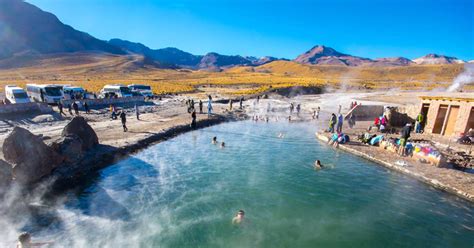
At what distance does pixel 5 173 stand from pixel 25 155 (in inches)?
52.3

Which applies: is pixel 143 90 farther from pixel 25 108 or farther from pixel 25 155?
pixel 25 155

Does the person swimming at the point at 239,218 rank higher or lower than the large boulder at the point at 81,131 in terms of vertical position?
lower

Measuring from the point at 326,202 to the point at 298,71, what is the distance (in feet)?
520

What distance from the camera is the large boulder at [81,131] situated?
634 inches

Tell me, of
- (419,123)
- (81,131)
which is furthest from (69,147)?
(419,123)

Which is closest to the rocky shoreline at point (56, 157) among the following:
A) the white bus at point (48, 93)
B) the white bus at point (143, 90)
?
the white bus at point (48, 93)

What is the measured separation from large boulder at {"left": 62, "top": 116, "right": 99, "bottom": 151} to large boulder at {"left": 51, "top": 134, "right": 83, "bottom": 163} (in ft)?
2.89

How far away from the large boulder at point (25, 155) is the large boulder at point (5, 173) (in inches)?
17.8

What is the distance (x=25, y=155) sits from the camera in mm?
12531

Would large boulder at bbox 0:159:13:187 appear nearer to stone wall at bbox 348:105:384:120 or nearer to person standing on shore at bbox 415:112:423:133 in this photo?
person standing on shore at bbox 415:112:423:133

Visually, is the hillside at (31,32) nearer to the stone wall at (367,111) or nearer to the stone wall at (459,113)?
the stone wall at (367,111)

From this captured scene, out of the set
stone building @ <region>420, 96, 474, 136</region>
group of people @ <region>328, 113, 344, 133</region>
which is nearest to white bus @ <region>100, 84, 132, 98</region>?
group of people @ <region>328, 113, 344, 133</region>

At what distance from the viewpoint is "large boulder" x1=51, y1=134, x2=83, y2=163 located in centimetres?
1427

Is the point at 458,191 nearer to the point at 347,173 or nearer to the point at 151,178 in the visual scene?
the point at 347,173
